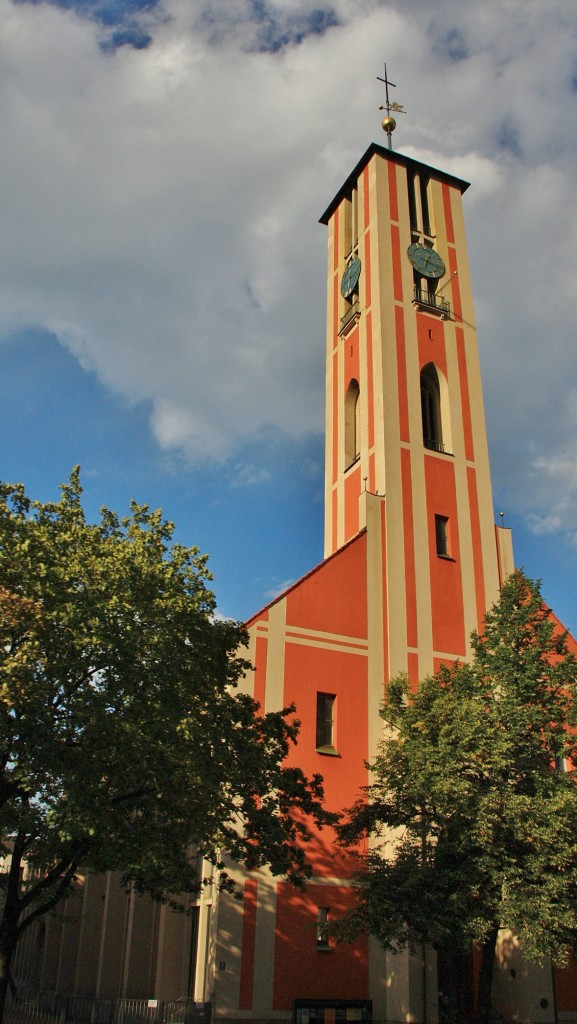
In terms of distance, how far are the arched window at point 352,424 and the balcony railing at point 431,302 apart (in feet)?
14.1

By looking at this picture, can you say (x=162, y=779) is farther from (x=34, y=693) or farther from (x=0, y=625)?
(x=0, y=625)

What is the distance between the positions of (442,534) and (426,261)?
13.2 meters

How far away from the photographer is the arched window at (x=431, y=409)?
3322cm

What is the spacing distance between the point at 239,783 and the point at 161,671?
298cm

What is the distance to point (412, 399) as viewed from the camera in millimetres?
32875

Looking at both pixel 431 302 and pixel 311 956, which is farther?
pixel 431 302

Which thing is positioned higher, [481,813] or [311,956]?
[481,813]

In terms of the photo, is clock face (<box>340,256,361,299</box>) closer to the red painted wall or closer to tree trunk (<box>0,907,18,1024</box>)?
the red painted wall

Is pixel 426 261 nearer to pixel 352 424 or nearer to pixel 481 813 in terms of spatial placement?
pixel 352 424

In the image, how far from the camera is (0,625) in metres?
15.2

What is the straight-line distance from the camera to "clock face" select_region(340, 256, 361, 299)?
37.0 metres

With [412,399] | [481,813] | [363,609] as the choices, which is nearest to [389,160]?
[412,399]

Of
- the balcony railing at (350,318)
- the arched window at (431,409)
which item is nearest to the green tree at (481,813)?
the arched window at (431,409)

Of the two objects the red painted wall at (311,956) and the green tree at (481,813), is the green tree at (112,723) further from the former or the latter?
the red painted wall at (311,956)
